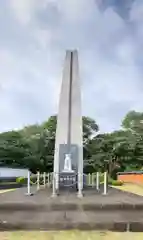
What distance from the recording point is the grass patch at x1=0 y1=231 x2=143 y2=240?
453 centimetres

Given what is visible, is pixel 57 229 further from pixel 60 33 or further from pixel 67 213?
pixel 60 33

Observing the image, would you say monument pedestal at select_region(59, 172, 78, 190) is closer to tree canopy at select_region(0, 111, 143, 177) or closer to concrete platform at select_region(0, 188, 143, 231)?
concrete platform at select_region(0, 188, 143, 231)

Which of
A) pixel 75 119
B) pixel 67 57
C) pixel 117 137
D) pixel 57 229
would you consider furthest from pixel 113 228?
pixel 117 137

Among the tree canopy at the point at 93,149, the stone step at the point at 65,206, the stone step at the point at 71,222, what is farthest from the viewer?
the tree canopy at the point at 93,149

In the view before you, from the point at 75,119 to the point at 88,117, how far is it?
61.3ft

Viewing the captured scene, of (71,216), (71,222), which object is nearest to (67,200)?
(71,216)

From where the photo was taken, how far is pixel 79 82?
13.7 metres

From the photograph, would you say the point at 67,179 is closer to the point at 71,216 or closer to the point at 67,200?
the point at 67,200

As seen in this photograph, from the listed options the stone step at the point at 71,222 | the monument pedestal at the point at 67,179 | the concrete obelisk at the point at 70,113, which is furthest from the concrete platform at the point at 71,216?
the concrete obelisk at the point at 70,113

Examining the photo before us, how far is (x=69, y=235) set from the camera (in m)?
4.65

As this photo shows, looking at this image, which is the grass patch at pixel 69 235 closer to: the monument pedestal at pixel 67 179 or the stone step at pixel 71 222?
the stone step at pixel 71 222

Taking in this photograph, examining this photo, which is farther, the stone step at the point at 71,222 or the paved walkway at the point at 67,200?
the paved walkway at the point at 67,200

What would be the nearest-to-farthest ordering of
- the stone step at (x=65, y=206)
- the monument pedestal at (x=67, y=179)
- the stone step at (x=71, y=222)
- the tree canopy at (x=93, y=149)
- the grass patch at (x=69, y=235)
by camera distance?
the grass patch at (x=69, y=235) → the stone step at (x=71, y=222) → the stone step at (x=65, y=206) → the monument pedestal at (x=67, y=179) → the tree canopy at (x=93, y=149)

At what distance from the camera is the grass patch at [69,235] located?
14.9 feet
